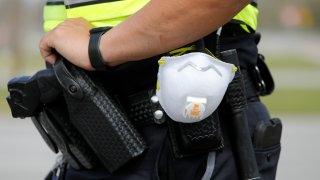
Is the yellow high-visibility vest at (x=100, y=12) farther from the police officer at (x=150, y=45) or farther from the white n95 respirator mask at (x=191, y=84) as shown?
the white n95 respirator mask at (x=191, y=84)

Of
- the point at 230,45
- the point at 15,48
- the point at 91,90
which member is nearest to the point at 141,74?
the point at 91,90

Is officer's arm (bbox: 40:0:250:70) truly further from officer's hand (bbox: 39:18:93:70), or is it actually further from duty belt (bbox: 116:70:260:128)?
duty belt (bbox: 116:70:260:128)

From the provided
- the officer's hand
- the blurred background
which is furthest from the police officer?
the blurred background

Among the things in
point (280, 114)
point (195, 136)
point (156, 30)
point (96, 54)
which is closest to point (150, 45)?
point (156, 30)

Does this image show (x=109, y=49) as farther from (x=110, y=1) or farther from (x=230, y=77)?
(x=230, y=77)

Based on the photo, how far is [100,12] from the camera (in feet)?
6.32

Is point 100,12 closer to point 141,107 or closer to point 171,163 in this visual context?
point 141,107

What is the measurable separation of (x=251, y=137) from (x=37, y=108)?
622 millimetres

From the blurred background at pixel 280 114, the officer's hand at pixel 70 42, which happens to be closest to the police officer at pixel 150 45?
the officer's hand at pixel 70 42

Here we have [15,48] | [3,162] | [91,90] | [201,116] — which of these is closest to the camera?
[201,116]

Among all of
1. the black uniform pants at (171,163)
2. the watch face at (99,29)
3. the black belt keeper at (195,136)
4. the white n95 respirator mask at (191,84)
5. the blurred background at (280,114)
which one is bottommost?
the blurred background at (280,114)

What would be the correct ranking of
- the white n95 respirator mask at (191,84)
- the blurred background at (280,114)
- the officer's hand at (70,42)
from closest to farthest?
1. the white n95 respirator mask at (191,84)
2. the officer's hand at (70,42)
3. the blurred background at (280,114)

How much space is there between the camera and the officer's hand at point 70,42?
1.82 meters

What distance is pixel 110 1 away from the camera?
190 cm
